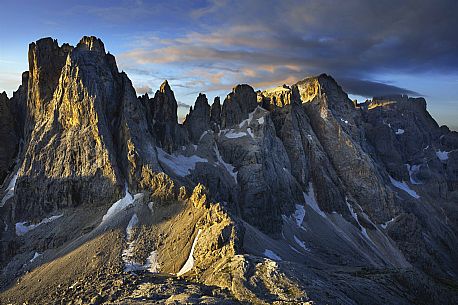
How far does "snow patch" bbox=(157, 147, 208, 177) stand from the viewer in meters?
96.4

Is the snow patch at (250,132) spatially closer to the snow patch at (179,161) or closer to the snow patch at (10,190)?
the snow patch at (179,161)

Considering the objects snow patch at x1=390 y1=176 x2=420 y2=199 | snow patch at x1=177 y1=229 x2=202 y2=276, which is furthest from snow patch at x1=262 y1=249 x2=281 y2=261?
snow patch at x1=390 y1=176 x2=420 y2=199

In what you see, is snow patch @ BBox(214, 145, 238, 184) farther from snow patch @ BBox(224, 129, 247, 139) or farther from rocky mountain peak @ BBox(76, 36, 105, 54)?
rocky mountain peak @ BBox(76, 36, 105, 54)

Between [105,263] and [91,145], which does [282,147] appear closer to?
[91,145]

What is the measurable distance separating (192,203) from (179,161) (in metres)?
27.1

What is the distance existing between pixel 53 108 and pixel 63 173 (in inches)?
595

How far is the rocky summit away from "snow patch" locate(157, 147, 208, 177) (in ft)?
1.67

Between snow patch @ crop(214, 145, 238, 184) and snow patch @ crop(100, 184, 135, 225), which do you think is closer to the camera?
snow patch @ crop(100, 184, 135, 225)

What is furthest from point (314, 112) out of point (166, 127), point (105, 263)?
point (105, 263)

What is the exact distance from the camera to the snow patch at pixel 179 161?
316ft

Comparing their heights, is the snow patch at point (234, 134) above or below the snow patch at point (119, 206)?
above

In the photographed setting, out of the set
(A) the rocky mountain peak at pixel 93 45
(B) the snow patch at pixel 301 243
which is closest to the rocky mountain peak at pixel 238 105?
(B) the snow patch at pixel 301 243

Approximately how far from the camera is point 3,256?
8056 cm

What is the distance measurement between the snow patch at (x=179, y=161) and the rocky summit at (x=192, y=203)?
0.51m
